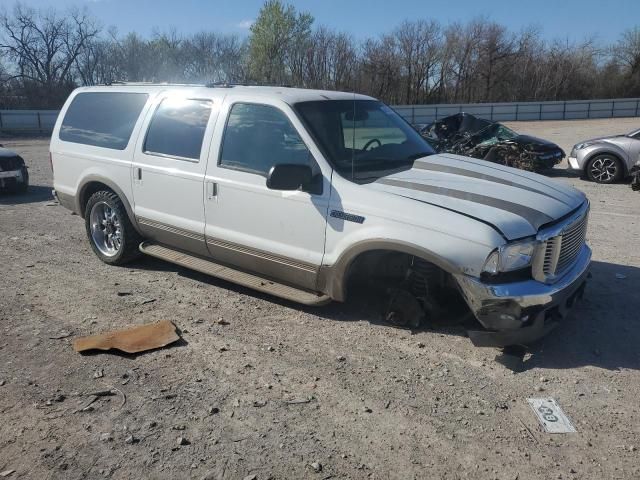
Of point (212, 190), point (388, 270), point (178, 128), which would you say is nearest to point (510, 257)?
point (388, 270)

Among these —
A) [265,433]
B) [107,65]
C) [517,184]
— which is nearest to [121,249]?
[265,433]

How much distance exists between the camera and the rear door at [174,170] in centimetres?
512

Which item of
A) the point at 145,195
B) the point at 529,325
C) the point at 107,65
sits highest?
the point at 107,65

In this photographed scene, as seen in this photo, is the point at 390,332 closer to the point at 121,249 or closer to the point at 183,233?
the point at 183,233

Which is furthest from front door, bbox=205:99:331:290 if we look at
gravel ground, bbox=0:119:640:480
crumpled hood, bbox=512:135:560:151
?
crumpled hood, bbox=512:135:560:151

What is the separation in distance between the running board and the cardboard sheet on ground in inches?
29.7

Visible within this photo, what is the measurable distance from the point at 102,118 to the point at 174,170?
1544 millimetres

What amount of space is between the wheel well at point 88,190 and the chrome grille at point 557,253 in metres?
4.60

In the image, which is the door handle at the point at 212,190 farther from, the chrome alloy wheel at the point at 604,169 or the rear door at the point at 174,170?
the chrome alloy wheel at the point at 604,169

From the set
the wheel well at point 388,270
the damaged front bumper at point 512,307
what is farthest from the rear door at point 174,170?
the damaged front bumper at point 512,307

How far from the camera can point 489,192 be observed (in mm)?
4172

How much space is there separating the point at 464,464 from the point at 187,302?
10.1ft

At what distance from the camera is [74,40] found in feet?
191

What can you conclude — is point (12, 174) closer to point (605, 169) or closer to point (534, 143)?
point (534, 143)
